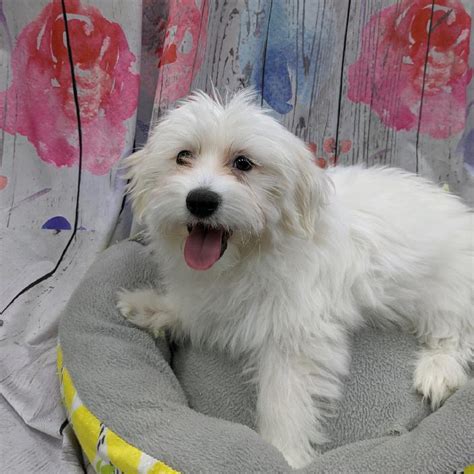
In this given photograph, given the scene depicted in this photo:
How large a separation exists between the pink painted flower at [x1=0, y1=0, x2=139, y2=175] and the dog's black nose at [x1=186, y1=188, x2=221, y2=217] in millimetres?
961

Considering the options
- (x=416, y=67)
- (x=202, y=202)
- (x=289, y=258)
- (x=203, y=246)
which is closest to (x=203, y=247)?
(x=203, y=246)

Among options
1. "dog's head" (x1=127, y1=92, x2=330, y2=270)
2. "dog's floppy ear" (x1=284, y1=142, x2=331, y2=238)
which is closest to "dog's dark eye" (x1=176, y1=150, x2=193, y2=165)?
"dog's head" (x1=127, y1=92, x2=330, y2=270)

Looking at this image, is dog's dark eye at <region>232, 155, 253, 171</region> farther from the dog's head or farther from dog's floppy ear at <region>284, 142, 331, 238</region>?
dog's floppy ear at <region>284, 142, 331, 238</region>

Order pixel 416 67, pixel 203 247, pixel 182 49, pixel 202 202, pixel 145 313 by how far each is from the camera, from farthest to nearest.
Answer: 1. pixel 416 67
2. pixel 182 49
3. pixel 145 313
4. pixel 203 247
5. pixel 202 202

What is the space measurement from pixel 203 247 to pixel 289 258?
256 mm

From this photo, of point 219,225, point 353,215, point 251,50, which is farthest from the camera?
point 251,50

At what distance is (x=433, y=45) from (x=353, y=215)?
3.08ft

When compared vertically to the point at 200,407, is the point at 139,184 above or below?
above

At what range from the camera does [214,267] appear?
1474 millimetres

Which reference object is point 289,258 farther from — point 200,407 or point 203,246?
point 200,407

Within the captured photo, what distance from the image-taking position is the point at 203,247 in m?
1.41

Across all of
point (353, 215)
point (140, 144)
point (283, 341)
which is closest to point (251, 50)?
point (140, 144)

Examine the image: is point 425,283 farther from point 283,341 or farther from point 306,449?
point 306,449

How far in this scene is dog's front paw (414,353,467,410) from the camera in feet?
5.21
